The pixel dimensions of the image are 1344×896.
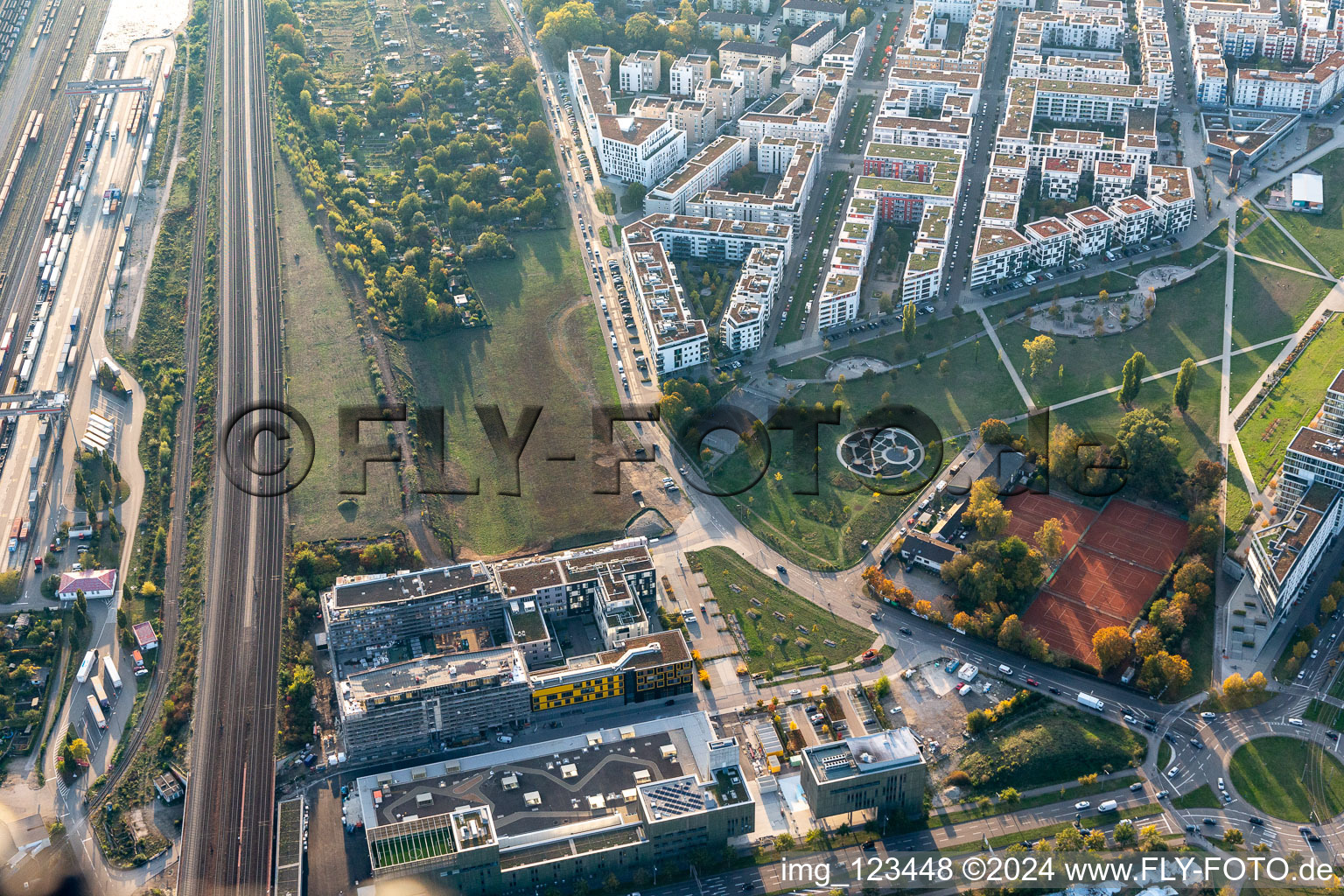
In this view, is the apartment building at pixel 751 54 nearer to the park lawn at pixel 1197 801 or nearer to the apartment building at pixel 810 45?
the apartment building at pixel 810 45

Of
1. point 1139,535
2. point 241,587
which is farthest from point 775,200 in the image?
point 241,587

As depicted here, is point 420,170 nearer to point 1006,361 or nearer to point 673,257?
point 673,257

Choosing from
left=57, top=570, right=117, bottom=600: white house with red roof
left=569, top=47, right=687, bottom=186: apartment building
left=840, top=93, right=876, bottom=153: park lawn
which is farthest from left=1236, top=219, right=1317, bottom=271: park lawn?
left=57, top=570, right=117, bottom=600: white house with red roof

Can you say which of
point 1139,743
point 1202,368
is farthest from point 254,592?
point 1202,368

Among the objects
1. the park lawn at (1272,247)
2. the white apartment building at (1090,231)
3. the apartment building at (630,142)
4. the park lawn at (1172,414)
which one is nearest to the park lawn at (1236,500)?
the park lawn at (1172,414)

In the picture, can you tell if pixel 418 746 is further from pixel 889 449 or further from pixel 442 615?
pixel 889 449

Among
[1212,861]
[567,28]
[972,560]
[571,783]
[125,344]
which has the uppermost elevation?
[567,28]

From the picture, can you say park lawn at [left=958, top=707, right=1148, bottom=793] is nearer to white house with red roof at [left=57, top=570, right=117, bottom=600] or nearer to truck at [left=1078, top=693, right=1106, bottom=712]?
truck at [left=1078, top=693, right=1106, bottom=712]
